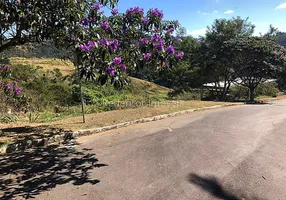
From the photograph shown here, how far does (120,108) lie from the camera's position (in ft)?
41.2

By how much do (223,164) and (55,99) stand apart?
1160 cm

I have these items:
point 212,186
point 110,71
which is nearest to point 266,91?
point 212,186

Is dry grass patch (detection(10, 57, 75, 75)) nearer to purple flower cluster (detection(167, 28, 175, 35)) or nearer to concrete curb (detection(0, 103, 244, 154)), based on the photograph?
concrete curb (detection(0, 103, 244, 154))

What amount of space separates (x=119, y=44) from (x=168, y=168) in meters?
3.23

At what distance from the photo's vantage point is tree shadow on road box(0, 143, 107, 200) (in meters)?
4.02

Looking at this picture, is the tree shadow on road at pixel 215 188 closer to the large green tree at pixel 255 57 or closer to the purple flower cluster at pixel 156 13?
the purple flower cluster at pixel 156 13

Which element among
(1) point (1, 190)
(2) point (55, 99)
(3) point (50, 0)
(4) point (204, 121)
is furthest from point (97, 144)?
(2) point (55, 99)

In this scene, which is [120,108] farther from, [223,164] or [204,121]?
[223,164]

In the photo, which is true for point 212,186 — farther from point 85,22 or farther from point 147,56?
point 85,22

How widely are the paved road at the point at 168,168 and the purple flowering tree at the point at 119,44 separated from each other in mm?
1647

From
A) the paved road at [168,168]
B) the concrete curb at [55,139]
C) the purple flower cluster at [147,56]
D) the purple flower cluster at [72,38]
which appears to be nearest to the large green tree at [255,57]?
the paved road at [168,168]

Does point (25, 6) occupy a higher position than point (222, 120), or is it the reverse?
point (25, 6)

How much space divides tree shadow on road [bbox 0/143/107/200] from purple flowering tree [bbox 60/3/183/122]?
1.71 metres

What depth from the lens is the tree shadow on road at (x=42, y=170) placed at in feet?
13.2
